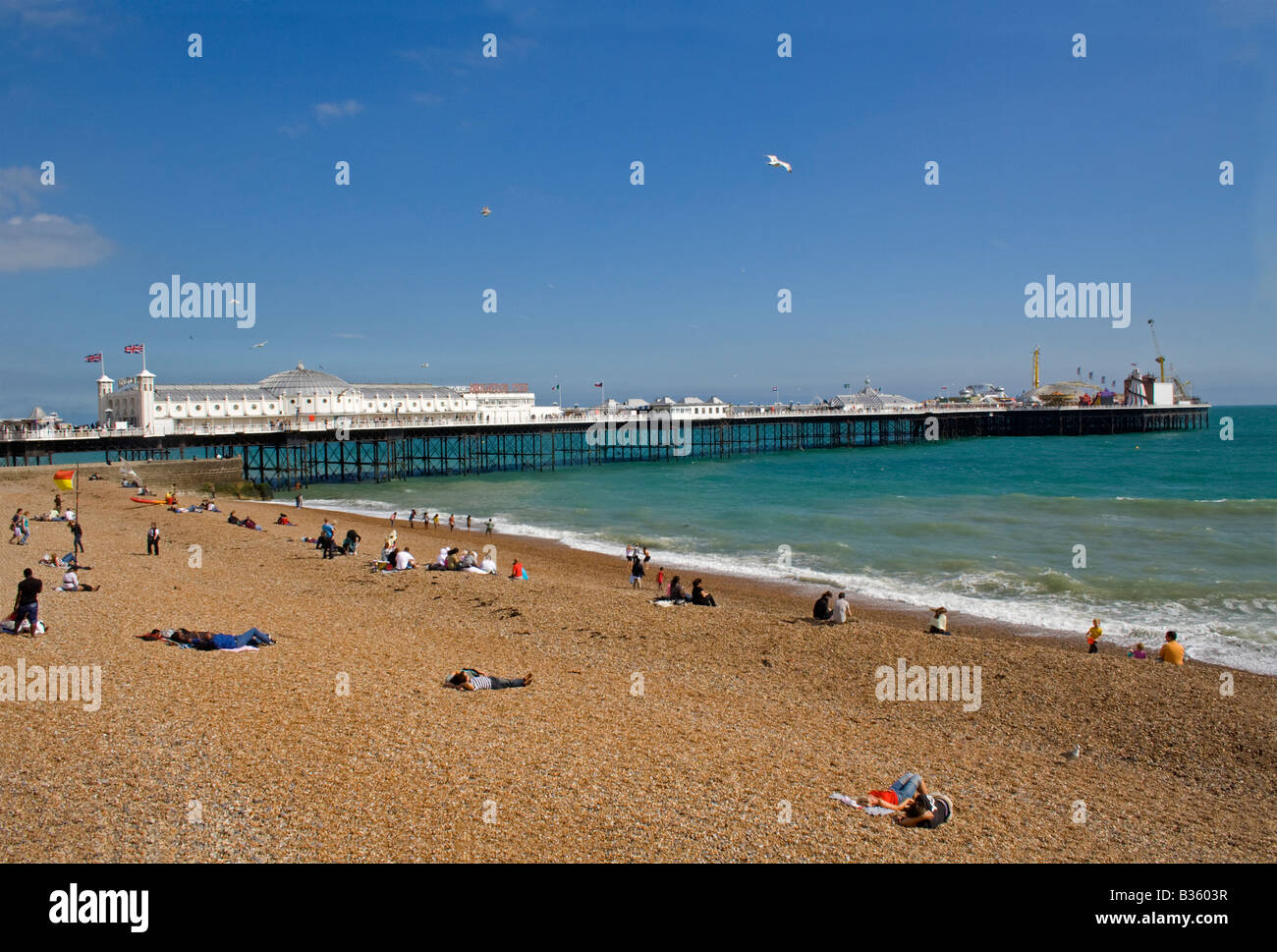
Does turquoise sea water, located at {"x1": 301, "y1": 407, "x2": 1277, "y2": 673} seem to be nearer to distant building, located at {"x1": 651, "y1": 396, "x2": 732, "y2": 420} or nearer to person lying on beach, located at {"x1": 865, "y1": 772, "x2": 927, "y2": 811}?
person lying on beach, located at {"x1": 865, "y1": 772, "x2": 927, "y2": 811}

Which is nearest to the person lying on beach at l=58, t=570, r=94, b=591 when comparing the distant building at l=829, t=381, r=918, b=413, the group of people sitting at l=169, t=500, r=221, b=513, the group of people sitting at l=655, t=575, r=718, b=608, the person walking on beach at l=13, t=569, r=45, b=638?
the person walking on beach at l=13, t=569, r=45, b=638

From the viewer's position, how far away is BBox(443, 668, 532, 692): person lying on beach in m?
8.23

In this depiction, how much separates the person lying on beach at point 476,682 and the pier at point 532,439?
34.9 metres

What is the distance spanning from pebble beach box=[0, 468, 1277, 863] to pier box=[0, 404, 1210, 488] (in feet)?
94.2

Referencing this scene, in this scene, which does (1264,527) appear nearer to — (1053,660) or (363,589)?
(1053,660)

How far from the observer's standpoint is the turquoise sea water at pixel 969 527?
14555 millimetres

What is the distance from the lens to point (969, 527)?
2412 cm

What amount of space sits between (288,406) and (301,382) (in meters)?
3.45

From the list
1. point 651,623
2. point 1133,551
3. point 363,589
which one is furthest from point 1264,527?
point 363,589

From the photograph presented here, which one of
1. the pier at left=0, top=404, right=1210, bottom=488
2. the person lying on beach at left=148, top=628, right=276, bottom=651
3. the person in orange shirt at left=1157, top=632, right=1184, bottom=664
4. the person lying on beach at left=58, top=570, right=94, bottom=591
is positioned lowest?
the person in orange shirt at left=1157, top=632, right=1184, bottom=664

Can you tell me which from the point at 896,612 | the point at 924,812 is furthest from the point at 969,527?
the point at 924,812

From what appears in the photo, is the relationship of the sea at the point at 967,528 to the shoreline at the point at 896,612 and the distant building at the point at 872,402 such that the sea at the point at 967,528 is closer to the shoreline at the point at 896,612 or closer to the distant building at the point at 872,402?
the shoreline at the point at 896,612

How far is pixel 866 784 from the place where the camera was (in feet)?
21.1

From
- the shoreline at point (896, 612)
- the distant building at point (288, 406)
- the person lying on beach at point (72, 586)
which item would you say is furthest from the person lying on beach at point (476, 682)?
the distant building at point (288, 406)
